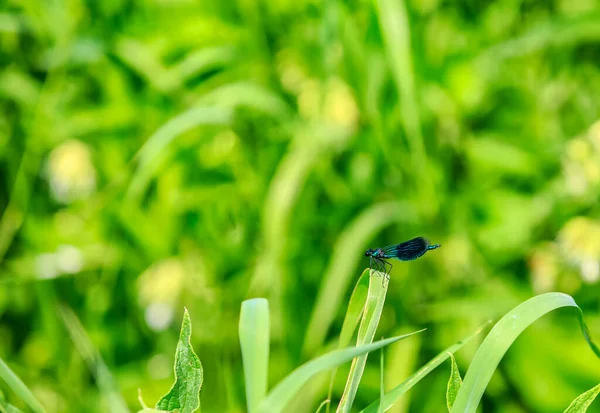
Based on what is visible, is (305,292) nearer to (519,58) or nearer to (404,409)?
(404,409)

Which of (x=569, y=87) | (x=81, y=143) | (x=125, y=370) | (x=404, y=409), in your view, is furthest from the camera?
(x=81, y=143)

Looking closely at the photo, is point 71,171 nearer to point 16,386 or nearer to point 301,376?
point 16,386

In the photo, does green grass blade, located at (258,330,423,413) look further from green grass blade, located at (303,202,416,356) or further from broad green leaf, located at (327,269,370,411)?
green grass blade, located at (303,202,416,356)

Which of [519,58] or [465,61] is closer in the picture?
[465,61]

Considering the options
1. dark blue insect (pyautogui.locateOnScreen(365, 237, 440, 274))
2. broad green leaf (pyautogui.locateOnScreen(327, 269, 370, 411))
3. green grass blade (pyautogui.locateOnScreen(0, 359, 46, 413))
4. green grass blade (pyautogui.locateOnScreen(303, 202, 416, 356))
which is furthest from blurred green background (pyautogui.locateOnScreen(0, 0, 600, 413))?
green grass blade (pyautogui.locateOnScreen(0, 359, 46, 413))

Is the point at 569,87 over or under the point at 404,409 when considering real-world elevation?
over

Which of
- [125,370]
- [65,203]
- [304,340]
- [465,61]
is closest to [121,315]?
[125,370]
